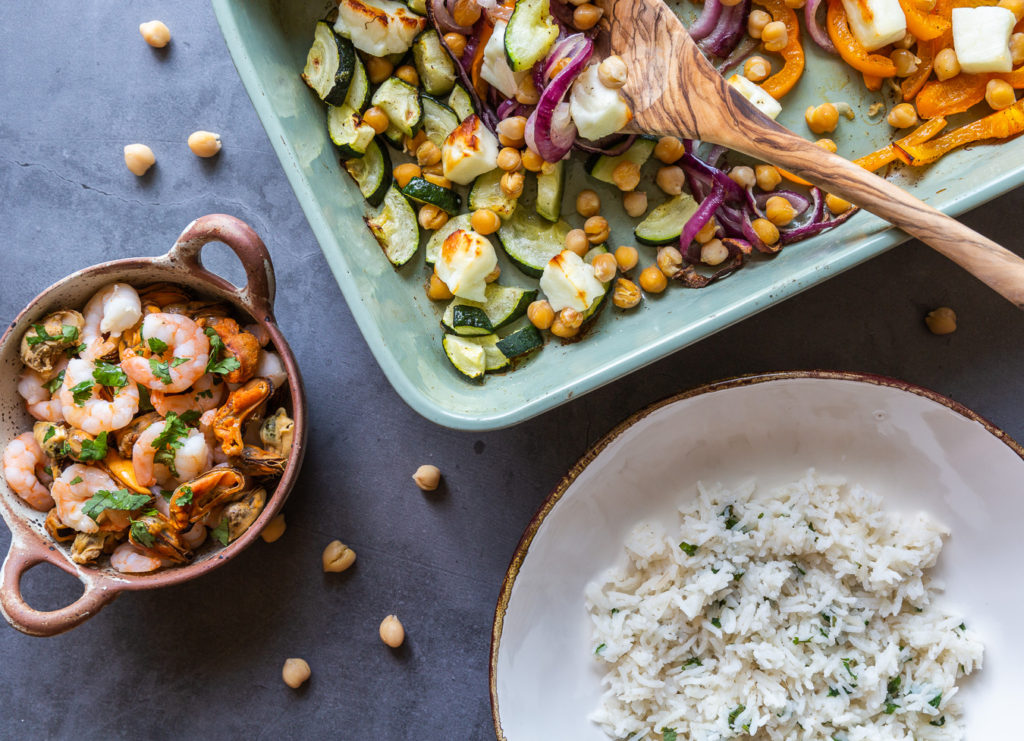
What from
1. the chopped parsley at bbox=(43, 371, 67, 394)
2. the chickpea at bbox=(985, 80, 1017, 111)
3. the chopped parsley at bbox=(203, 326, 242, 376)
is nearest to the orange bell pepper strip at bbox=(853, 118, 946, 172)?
the chickpea at bbox=(985, 80, 1017, 111)

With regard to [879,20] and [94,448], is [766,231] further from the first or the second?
[94,448]

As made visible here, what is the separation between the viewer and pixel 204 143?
238cm

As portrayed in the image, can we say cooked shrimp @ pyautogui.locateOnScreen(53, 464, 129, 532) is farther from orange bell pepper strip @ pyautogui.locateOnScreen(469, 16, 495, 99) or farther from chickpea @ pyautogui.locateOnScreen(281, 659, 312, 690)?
orange bell pepper strip @ pyautogui.locateOnScreen(469, 16, 495, 99)

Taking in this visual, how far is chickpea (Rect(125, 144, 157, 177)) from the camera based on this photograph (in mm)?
2395

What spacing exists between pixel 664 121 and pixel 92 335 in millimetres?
1669

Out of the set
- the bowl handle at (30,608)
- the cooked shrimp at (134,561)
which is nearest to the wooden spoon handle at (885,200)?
the cooked shrimp at (134,561)

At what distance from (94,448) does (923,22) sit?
99.7 inches

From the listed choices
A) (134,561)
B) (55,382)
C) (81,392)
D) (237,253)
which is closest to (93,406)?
Result: (81,392)

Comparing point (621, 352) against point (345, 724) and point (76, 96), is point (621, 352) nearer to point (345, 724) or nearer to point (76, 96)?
point (345, 724)

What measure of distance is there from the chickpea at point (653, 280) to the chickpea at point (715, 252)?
0.13 metres

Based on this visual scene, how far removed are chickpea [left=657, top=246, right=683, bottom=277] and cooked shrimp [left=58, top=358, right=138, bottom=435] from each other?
58.4 inches

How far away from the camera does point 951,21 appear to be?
6.95ft

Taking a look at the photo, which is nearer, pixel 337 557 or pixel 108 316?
pixel 108 316

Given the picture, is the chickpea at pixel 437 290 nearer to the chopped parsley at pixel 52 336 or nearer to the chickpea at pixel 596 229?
the chickpea at pixel 596 229
